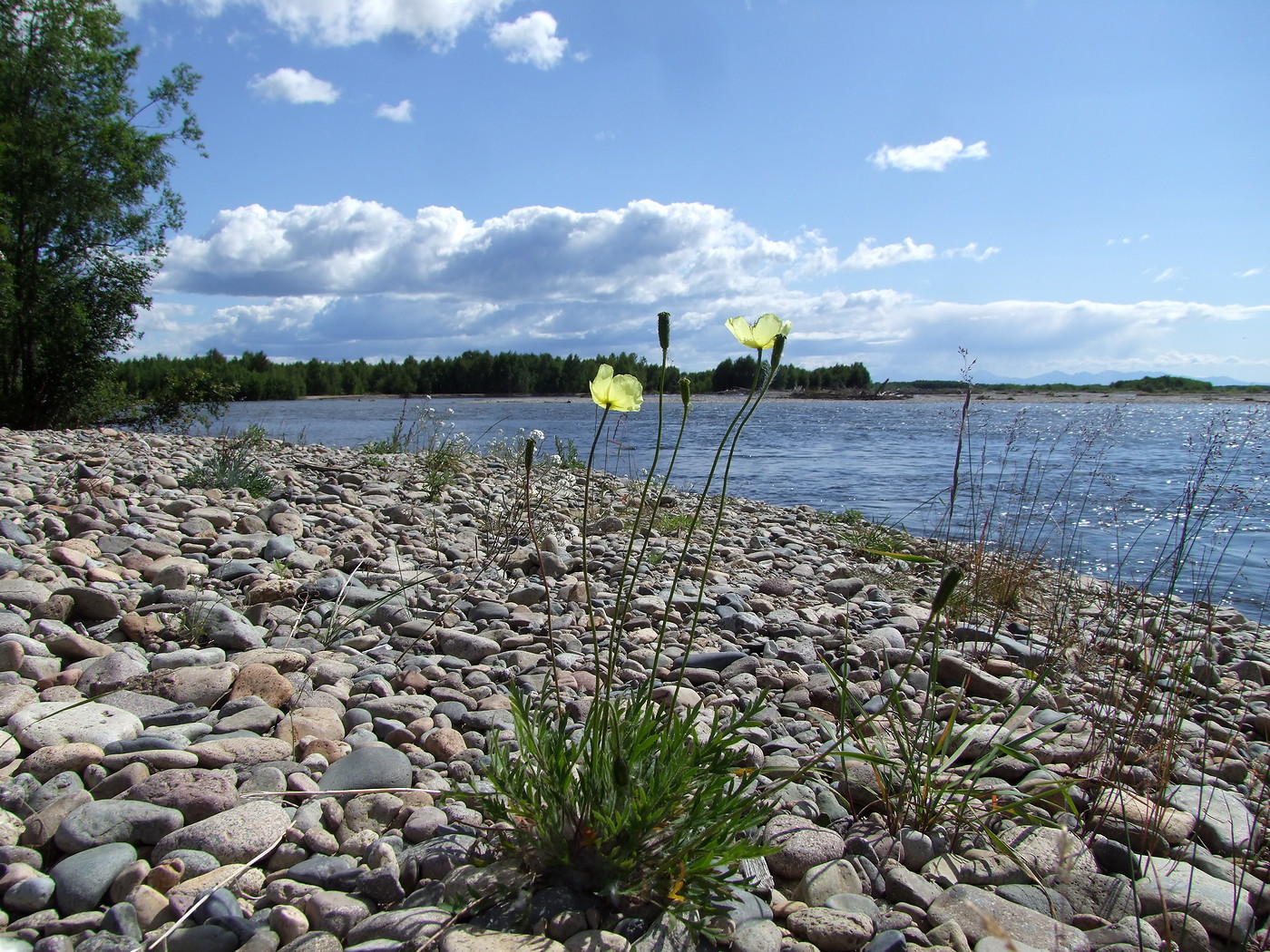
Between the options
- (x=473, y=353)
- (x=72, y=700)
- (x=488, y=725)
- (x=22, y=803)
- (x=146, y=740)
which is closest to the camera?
(x=22, y=803)

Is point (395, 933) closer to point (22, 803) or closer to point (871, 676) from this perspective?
point (22, 803)

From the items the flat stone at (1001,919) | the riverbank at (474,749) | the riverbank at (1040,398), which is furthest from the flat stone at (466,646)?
the riverbank at (1040,398)

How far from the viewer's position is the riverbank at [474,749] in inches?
60.9

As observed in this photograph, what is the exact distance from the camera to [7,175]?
12008 mm

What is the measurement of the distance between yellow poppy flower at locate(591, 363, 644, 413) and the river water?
207 centimetres

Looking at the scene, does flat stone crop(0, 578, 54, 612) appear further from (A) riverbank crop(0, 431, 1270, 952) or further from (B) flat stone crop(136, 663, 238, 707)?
(B) flat stone crop(136, 663, 238, 707)

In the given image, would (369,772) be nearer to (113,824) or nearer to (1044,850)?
(113,824)

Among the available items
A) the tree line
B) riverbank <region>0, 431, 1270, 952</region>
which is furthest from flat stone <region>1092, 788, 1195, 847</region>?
the tree line

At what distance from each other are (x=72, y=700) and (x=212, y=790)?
80 cm

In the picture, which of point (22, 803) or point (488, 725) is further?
point (488, 725)

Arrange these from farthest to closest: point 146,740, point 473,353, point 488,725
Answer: point 473,353 < point 488,725 < point 146,740

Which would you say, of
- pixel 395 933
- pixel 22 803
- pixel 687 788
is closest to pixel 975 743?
pixel 687 788

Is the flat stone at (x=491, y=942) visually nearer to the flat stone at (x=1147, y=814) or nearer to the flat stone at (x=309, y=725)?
the flat stone at (x=309, y=725)

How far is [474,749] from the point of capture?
2.26m
